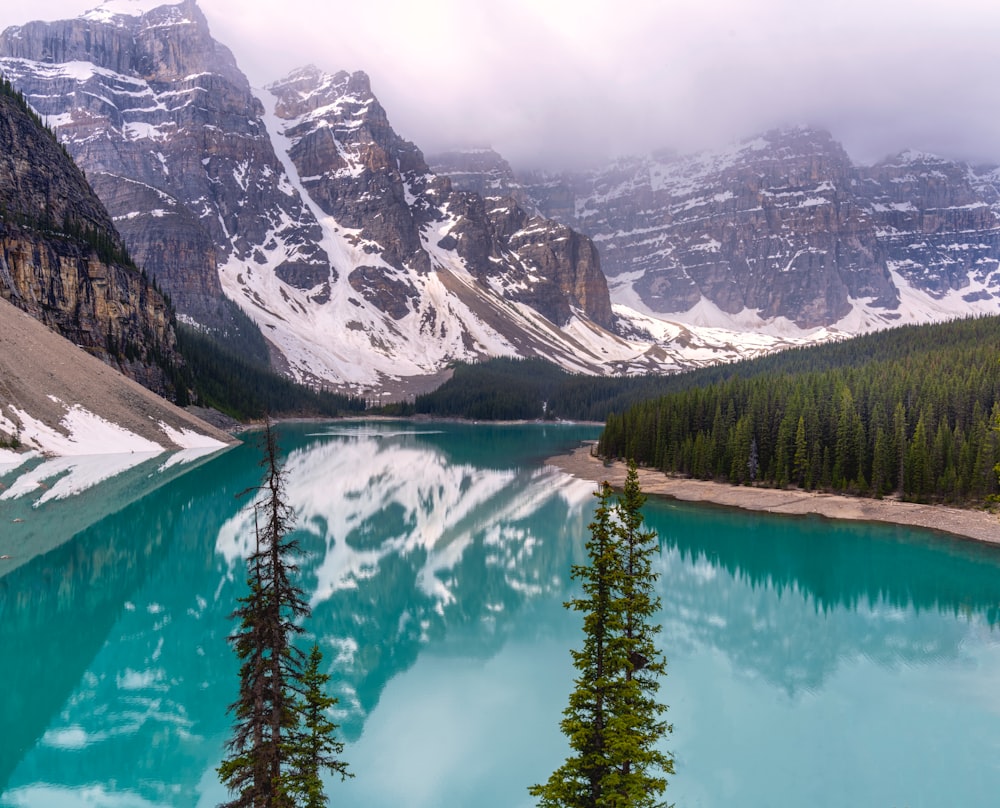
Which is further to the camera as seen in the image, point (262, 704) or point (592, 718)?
point (592, 718)

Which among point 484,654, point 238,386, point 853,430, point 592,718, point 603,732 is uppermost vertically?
point 238,386

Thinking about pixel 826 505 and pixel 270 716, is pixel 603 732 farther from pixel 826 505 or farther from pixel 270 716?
pixel 826 505

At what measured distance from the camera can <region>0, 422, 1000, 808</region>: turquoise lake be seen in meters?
18.1

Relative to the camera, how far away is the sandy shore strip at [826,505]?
50219mm

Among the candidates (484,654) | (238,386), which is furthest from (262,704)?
(238,386)

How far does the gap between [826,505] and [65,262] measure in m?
104

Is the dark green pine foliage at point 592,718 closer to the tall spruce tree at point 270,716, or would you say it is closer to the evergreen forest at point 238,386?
the tall spruce tree at point 270,716

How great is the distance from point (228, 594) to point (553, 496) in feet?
120

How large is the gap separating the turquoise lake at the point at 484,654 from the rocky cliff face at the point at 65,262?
5706cm

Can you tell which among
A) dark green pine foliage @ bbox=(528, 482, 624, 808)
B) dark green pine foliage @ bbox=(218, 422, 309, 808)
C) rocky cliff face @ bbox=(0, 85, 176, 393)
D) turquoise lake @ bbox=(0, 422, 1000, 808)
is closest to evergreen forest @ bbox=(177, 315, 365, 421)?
rocky cliff face @ bbox=(0, 85, 176, 393)

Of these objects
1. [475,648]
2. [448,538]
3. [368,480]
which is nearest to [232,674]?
[475,648]

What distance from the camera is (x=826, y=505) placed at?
57.8m

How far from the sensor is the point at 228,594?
107 feet

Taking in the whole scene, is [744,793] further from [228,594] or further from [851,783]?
[228,594]
